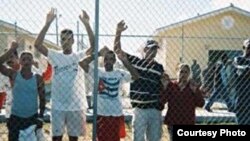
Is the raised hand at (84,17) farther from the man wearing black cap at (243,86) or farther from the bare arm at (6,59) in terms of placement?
the man wearing black cap at (243,86)

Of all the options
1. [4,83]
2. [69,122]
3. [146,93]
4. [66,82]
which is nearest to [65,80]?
[66,82]

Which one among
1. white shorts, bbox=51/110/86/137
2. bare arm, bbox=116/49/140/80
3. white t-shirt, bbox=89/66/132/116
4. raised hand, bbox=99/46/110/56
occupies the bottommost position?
white shorts, bbox=51/110/86/137

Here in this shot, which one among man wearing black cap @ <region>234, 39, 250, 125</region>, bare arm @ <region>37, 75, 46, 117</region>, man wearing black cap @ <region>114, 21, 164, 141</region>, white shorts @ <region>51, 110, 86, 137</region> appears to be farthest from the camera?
man wearing black cap @ <region>234, 39, 250, 125</region>

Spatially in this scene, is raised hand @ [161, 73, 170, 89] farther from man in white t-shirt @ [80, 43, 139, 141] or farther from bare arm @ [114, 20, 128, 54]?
bare arm @ [114, 20, 128, 54]

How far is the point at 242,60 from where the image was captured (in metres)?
6.92

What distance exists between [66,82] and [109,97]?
56 cm

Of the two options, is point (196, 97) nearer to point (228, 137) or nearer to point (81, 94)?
point (228, 137)

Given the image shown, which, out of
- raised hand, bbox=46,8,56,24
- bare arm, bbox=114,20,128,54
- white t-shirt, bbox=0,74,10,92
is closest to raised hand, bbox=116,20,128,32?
bare arm, bbox=114,20,128,54

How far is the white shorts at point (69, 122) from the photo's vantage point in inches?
243

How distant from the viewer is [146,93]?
6.41m

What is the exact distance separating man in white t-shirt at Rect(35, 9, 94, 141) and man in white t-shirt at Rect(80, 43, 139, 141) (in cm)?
24

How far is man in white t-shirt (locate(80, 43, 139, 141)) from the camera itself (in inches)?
248

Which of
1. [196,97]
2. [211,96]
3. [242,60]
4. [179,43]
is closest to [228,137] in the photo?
[196,97]

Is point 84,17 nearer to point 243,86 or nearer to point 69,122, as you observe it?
point 69,122
